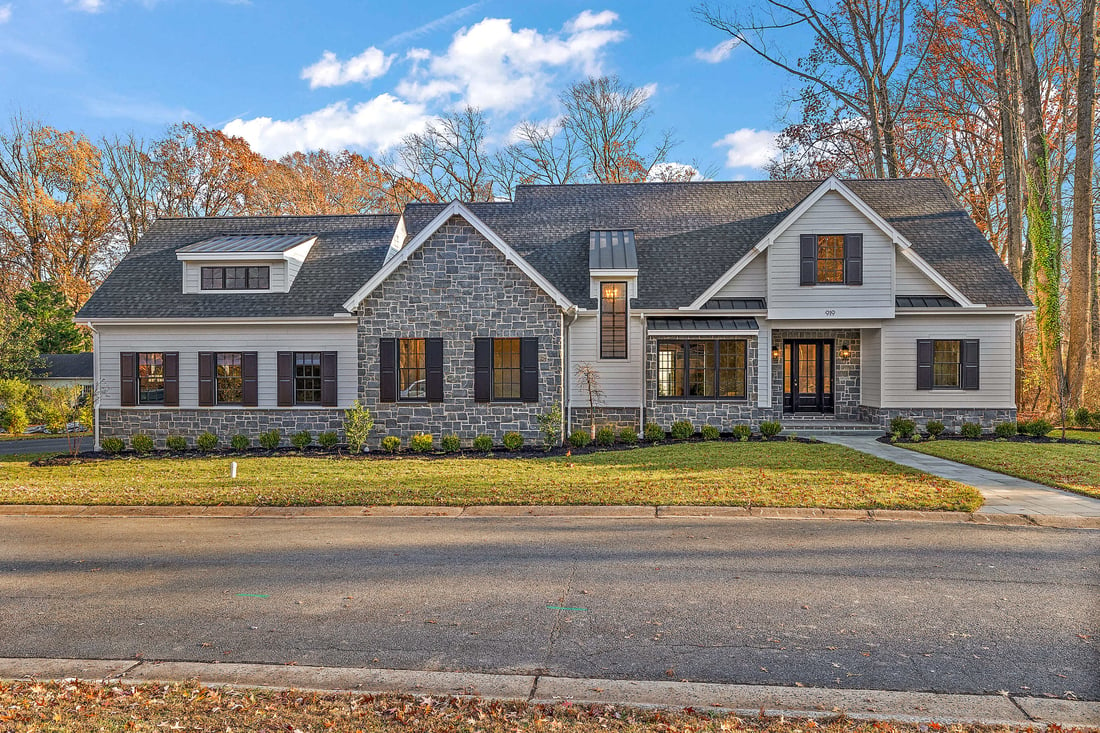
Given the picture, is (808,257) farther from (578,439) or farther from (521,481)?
(521,481)

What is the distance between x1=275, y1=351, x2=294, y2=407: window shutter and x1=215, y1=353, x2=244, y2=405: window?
1.16 metres

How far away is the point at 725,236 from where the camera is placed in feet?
68.3

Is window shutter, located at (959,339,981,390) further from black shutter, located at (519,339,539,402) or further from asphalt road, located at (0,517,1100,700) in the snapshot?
black shutter, located at (519,339,539,402)

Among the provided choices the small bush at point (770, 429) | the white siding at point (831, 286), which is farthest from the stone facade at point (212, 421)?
the white siding at point (831, 286)

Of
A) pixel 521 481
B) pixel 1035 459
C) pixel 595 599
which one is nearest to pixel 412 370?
pixel 521 481

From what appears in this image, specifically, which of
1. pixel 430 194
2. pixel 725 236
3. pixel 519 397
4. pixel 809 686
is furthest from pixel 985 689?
pixel 430 194

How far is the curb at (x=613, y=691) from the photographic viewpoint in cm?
388

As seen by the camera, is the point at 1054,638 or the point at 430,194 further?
the point at 430,194

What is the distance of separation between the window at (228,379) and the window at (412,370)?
15.5ft

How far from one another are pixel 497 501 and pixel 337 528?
2.40 meters

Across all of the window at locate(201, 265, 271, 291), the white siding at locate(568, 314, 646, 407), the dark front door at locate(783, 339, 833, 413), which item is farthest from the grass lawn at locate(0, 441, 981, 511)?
the window at locate(201, 265, 271, 291)

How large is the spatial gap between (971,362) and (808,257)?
214 inches

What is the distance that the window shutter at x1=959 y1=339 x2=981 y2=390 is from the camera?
1827 cm

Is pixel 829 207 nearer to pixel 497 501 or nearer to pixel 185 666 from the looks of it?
pixel 497 501
